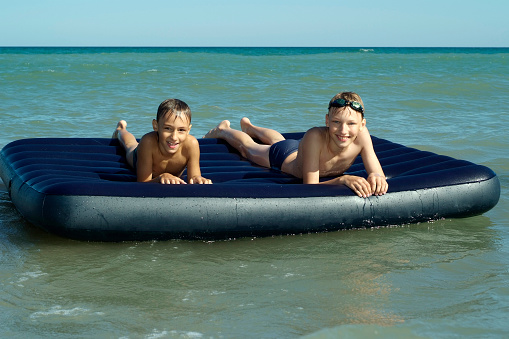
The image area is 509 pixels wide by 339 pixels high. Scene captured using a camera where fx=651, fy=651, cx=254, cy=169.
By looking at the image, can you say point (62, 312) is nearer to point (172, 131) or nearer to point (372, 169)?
point (172, 131)

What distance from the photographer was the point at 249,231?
3.70m

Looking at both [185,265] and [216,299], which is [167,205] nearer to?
[185,265]

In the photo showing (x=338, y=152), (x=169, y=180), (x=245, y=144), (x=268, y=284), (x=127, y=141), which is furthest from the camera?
(x=245, y=144)

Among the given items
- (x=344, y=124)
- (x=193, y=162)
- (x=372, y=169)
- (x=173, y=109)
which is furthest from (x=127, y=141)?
(x=372, y=169)

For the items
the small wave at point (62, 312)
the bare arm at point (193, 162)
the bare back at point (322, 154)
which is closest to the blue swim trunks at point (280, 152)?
the bare back at point (322, 154)

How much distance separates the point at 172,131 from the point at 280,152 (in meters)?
0.96

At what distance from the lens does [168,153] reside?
4039 mm

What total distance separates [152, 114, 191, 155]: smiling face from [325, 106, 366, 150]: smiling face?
0.88m

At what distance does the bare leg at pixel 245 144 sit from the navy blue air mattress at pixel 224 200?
0.93 ft

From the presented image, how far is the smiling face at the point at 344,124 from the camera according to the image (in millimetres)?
3912

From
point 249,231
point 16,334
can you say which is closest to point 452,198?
point 249,231

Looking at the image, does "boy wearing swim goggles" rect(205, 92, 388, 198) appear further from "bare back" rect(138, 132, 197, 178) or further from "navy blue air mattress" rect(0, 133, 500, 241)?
"bare back" rect(138, 132, 197, 178)

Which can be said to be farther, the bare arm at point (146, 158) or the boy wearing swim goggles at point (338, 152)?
the bare arm at point (146, 158)

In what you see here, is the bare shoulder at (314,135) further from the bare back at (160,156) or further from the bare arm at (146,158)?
the bare arm at (146,158)
